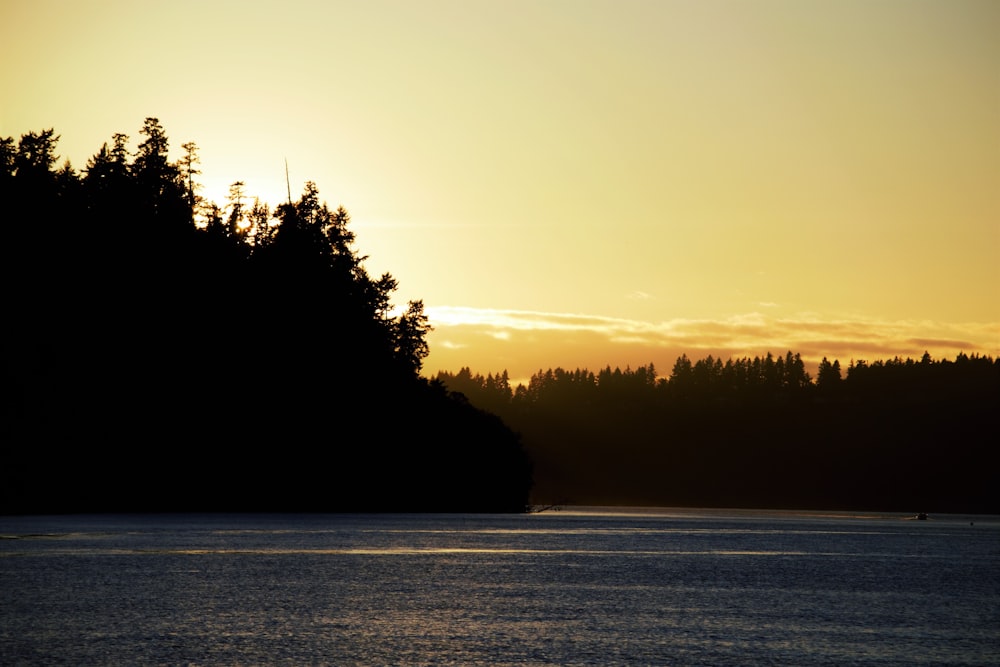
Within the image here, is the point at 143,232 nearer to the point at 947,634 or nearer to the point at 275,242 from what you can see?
the point at 275,242

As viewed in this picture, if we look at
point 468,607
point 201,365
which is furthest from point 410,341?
point 468,607

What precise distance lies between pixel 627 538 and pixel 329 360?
62333 millimetres

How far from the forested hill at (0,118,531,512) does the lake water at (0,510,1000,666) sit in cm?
6615

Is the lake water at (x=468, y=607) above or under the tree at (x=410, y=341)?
under

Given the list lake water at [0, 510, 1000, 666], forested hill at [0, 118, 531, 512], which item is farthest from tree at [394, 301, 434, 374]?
lake water at [0, 510, 1000, 666]

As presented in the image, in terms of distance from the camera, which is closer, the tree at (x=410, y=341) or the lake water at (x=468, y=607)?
the lake water at (x=468, y=607)

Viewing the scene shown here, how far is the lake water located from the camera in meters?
25.1

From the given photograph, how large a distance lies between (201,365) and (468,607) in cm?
10889

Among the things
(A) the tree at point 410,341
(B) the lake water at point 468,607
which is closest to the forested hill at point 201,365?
(A) the tree at point 410,341

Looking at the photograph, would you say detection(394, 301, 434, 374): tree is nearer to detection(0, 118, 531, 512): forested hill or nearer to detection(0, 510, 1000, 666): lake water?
detection(0, 118, 531, 512): forested hill

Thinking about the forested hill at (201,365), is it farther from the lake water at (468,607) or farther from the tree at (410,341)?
the lake water at (468,607)

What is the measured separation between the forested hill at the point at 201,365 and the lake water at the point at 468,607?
6615 centimetres

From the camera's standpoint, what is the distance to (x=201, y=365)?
138 meters

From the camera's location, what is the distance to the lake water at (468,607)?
82.4 ft
